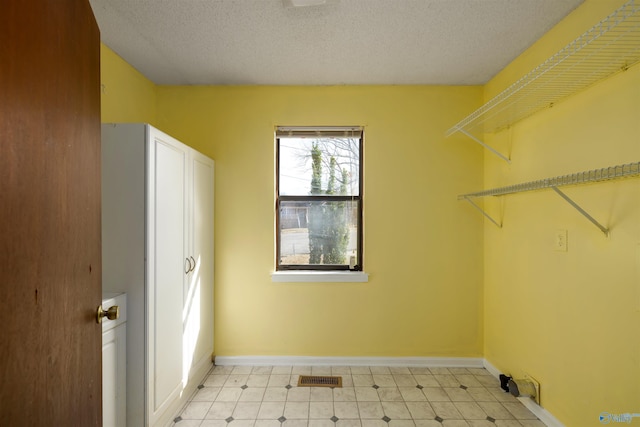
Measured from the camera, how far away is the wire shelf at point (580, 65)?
1.30 metres

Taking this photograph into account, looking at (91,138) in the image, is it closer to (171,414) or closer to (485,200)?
(171,414)

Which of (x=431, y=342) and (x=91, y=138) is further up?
(x=91, y=138)

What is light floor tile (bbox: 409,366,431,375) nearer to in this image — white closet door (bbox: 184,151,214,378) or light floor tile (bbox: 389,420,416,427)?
light floor tile (bbox: 389,420,416,427)

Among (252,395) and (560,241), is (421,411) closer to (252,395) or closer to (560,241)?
(252,395)

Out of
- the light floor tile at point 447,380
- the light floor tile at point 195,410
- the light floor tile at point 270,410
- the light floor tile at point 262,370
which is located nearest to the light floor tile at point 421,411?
the light floor tile at point 447,380

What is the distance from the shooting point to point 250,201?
2.73 m

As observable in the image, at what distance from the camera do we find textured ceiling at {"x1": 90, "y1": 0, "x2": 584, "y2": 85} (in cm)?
174

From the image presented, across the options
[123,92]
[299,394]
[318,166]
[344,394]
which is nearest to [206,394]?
[299,394]

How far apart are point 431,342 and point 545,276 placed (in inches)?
44.7

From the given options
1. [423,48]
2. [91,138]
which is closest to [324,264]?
[423,48]

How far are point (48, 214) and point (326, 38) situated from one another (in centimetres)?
187

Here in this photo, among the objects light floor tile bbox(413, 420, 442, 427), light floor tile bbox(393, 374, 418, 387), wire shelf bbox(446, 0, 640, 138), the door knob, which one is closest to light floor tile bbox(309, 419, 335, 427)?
light floor tile bbox(413, 420, 442, 427)

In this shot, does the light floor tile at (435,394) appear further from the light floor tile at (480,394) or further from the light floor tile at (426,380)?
the light floor tile at (480,394)

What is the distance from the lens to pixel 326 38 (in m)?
2.01
